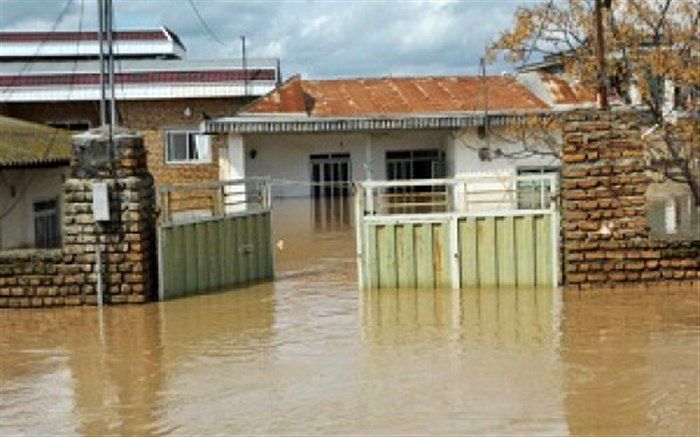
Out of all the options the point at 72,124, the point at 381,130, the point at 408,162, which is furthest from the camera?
the point at 72,124

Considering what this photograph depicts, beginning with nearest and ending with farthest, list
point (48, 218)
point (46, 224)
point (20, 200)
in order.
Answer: point (20, 200) < point (46, 224) < point (48, 218)

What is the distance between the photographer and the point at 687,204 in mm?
28250

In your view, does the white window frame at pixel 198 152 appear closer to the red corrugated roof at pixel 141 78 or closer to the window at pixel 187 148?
the window at pixel 187 148

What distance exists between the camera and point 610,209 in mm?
14250

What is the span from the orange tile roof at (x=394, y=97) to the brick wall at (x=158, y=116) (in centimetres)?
365

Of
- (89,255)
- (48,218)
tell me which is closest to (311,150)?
(48,218)

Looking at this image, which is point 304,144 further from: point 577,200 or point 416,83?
point 577,200

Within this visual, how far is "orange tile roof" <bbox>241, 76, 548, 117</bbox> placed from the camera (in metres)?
29.4

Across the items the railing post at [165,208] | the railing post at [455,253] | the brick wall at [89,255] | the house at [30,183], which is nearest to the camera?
the brick wall at [89,255]

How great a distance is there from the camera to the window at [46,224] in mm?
22703

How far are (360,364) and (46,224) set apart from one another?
14.8 meters

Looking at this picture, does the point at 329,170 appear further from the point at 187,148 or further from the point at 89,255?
the point at 89,255

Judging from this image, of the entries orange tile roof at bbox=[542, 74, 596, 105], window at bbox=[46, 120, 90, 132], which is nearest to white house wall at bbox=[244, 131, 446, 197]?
orange tile roof at bbox=[542, 74, 596, 105]

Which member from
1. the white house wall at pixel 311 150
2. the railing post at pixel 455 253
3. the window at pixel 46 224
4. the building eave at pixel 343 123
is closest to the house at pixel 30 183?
the window at pixel 46 224
